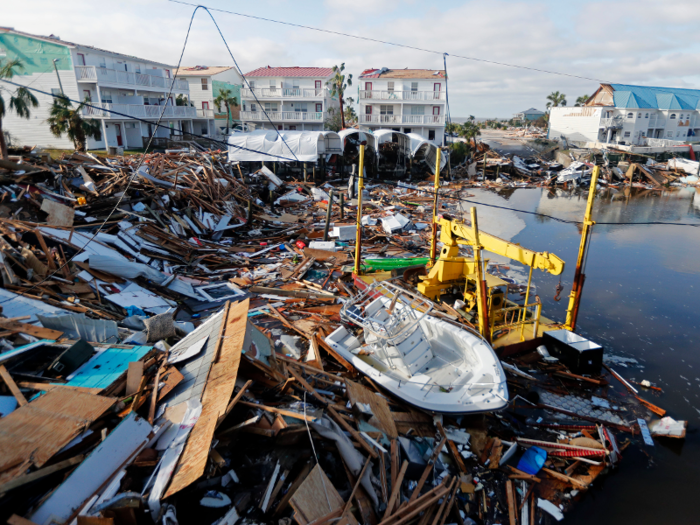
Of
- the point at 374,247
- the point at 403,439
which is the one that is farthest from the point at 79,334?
the point at 374,247

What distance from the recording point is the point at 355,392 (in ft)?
22.1

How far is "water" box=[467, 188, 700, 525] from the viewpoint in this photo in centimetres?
670

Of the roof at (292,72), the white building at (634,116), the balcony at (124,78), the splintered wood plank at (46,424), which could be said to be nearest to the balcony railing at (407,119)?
the roof at (292,72)

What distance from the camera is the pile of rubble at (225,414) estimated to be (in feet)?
13.8

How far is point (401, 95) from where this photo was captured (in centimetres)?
4047

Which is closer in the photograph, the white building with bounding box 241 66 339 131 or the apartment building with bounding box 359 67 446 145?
the apartment building with bounding box 359 67 446 145

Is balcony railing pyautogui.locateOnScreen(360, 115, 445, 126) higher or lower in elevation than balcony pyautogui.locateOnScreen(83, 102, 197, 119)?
lower

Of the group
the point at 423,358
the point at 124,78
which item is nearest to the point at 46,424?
the point at 423,358

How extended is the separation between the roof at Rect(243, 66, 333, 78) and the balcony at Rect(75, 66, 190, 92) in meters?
7.45

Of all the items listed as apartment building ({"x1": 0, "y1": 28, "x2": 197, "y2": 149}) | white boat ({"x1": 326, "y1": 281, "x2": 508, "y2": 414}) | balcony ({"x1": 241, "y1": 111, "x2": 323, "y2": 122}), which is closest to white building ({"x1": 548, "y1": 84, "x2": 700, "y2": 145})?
balcony ({"x1": 241, "y1": 111, "x2": 323, "y2": 122})

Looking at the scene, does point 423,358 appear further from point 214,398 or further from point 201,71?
point 201,71

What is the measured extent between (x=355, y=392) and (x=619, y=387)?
643 centimetres

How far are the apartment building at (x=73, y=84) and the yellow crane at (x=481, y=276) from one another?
2874cm

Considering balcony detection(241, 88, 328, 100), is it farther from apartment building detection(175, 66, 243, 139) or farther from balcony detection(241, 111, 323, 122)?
apartment building detection(175, 66, 243, 139)
